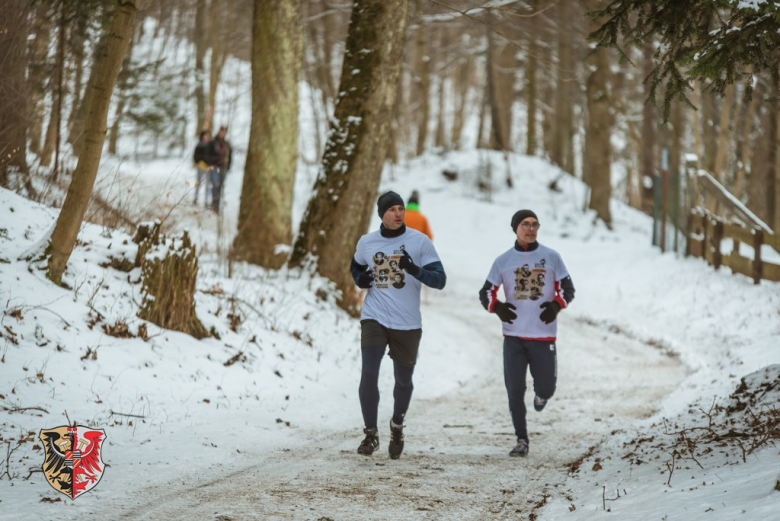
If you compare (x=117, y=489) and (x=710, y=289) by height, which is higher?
(x=710, y=289)

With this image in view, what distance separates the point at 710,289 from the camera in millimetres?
13406

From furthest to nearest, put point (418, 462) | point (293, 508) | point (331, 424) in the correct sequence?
1. point (331, 424)
2. point (418, 462)
3. point (293, 508)

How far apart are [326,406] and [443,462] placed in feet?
7.42

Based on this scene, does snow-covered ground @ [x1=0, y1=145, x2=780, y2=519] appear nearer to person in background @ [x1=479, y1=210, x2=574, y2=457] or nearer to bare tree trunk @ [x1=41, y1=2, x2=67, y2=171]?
person in background @ [x1=479, y1=210, x2=574, y2=457]

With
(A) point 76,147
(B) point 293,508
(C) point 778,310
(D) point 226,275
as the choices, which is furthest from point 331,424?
(C) point 778,310

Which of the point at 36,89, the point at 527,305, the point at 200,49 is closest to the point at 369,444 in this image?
the point at 527,305

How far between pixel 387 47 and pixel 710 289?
6988 mm

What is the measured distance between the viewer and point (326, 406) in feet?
26.0

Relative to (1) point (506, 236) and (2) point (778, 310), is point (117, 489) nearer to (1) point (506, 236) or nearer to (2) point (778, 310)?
(2) point (778, 310)

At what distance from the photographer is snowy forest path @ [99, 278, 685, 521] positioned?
15.2 ft

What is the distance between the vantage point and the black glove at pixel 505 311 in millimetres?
6398

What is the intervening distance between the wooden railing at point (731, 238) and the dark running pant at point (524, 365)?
7548 mm

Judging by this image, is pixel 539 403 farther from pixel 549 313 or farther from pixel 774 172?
pixel 774 172

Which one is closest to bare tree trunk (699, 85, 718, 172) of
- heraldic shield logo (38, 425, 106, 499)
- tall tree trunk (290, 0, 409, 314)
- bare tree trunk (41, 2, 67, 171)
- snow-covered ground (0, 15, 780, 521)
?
snow-covered ground (0, 15, 780, 521)
